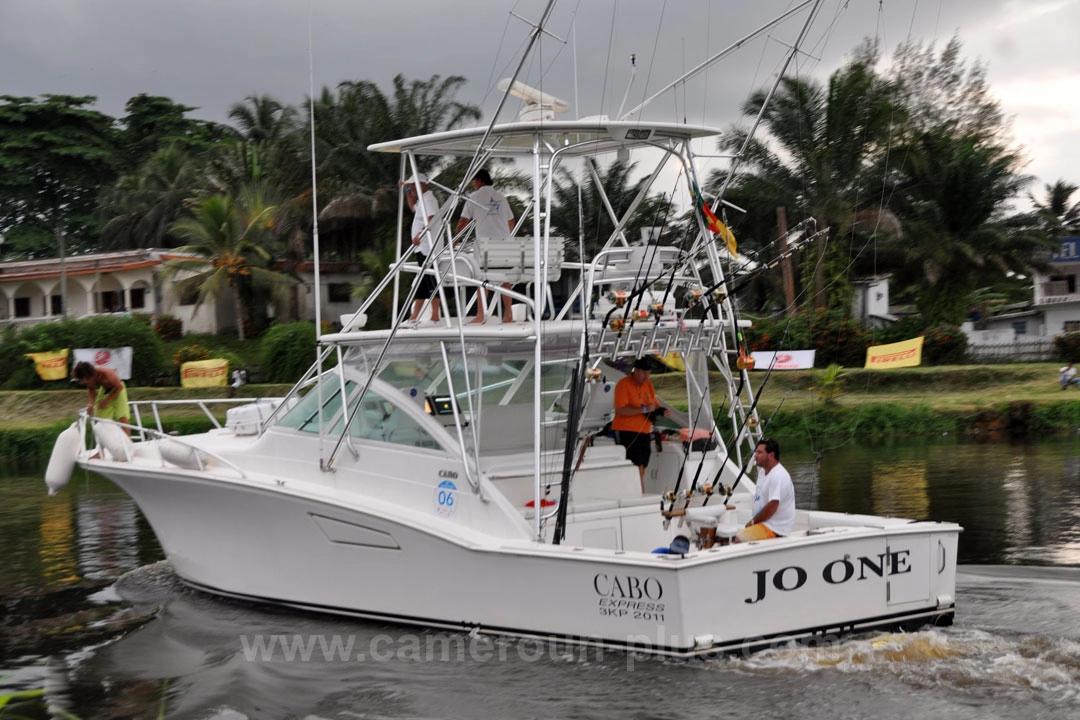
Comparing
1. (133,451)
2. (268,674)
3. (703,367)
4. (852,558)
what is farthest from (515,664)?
(133,451)

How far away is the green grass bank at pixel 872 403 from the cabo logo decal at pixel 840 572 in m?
12.8

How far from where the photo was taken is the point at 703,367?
9.08 metres

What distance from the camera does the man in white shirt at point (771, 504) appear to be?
25.5 feet

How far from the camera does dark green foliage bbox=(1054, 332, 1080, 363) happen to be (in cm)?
3076

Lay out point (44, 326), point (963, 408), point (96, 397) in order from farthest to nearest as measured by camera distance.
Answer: point (44, 326) → point (963, 408) → point (96, 397)

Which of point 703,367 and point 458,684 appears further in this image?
point 703,367

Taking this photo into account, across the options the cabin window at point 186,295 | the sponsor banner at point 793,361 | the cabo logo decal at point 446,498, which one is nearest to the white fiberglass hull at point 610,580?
the cabo logo decal at point 446,498

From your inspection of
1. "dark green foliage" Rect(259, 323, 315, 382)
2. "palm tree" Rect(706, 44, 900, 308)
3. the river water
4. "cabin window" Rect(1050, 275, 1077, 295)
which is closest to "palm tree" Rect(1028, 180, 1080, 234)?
"cabin window" Rect(1050, 275, 1077, 295)

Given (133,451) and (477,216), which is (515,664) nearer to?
(477,216)

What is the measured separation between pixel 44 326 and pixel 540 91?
28955 mm

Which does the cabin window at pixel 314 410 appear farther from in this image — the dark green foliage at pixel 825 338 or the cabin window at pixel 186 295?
the cabin window at pixel 186 295

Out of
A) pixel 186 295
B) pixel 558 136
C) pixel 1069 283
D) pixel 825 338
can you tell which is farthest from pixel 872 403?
pixel 186 295

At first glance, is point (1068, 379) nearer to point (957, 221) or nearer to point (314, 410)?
point (957, 221)

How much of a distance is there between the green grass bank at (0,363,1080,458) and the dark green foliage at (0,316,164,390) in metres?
2.25
